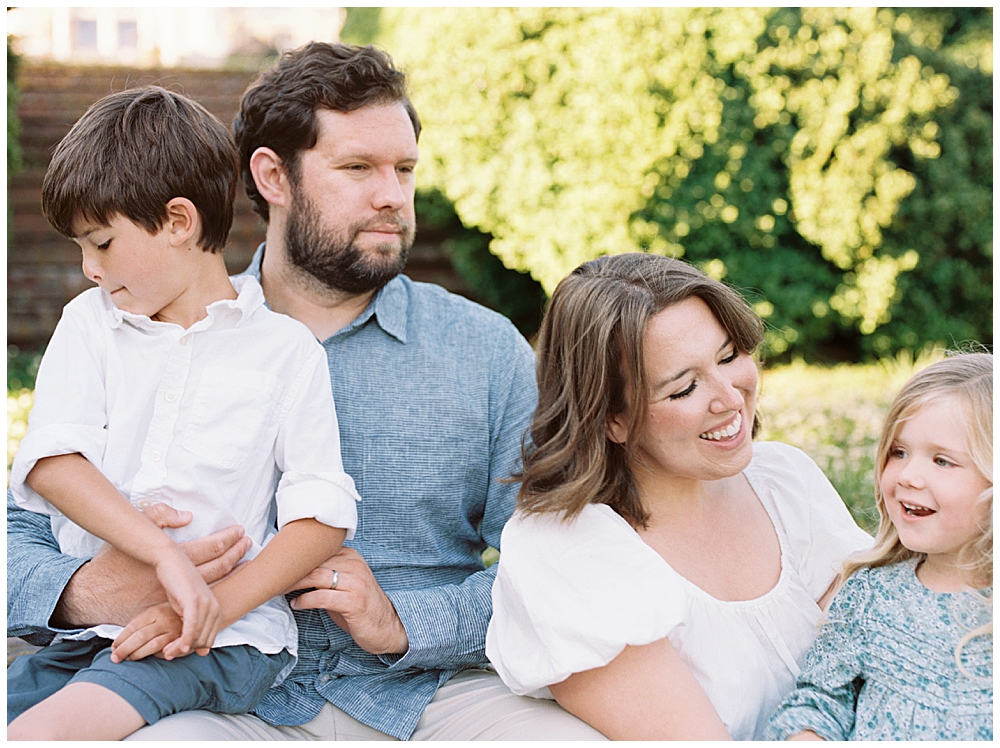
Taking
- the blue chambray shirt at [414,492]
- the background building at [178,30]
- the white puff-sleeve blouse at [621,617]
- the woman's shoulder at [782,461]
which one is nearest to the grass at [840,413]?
the woman's shoulder at [782,461]

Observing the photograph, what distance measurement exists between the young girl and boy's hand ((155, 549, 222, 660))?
1048mm

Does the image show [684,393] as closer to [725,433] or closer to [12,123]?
[725,433]

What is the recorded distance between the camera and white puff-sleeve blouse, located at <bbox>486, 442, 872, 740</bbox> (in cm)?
174

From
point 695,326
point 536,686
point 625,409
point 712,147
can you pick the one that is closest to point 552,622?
point 536,686

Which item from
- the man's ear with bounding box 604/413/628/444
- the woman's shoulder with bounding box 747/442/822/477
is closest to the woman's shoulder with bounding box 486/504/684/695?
the man's ear with bounding box 604/413/628/444

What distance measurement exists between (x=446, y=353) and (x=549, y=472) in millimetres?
638

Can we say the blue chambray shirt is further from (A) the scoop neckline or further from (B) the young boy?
(A) the scoop neckline

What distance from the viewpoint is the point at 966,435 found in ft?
5.59

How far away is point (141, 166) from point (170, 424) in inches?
20.0

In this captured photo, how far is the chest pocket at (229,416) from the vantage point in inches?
76.4

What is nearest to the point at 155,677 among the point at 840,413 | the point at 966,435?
the point at 966,435

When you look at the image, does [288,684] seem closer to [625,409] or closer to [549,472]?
[549,472]

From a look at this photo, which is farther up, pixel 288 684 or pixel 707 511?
pixel 707 511

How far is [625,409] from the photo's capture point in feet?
6.39
